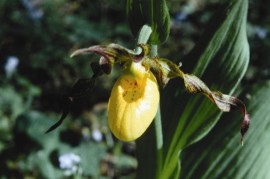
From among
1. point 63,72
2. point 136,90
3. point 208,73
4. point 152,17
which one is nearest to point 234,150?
point 208,73

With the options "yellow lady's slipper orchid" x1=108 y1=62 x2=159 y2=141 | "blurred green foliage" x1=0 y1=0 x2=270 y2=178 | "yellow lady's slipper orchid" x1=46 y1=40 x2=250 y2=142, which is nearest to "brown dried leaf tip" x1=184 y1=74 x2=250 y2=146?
"yellow lady's slipper orchid" x1=46 y1=40 x2=250 y2=142

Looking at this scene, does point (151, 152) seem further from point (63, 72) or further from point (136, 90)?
point (63, 72)

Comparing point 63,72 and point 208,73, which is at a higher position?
point 208,73

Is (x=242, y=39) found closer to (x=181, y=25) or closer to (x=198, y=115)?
(x=198, y=115)

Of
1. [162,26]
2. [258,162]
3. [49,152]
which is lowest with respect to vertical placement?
[49,152]

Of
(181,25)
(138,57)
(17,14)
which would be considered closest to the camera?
(138,57)

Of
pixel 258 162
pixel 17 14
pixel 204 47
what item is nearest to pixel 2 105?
pixel 17 14
